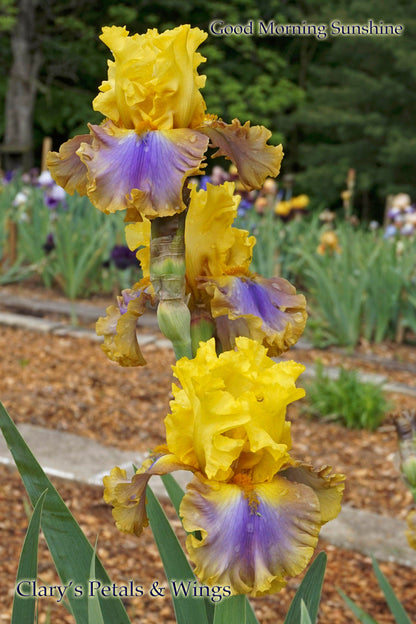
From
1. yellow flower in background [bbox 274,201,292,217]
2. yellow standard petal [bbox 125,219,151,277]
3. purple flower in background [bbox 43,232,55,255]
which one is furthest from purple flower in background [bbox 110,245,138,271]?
yellow standard petal [bbox 125,219,151,277]

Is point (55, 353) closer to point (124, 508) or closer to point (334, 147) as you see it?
point (124, 508)

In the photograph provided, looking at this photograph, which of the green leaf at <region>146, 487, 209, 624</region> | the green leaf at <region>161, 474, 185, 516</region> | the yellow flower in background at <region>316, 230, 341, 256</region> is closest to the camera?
the green leaf at <region>146, 487, 209, 624</region>

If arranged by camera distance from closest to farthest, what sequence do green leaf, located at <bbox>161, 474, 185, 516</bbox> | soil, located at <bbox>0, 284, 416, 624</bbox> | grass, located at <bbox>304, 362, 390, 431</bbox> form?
green leaf, located at <bbox>161, 474, 185, 516</bbox>, soil, located at <bbox>0, 284, 416, 624</bbox>, grass, located at <bbox>304, 362, 390, 431</bbox>

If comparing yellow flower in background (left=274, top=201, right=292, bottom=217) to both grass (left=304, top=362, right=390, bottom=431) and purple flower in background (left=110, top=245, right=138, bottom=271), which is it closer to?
purple flower in background (left=110, top=245, right=138, bottom=271)

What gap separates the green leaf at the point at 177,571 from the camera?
36.5 inches

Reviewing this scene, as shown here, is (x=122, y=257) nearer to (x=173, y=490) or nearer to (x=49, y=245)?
(x=49, y=245)

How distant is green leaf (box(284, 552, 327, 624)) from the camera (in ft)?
3.21

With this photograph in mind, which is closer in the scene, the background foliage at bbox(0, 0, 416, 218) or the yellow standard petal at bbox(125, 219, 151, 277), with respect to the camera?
the yellow standard petal at bbox(125, 219, 151, 277)

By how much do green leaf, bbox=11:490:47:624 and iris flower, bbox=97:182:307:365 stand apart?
0.22 m

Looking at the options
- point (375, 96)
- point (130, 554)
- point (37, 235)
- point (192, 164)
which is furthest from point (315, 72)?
point (192, 164)

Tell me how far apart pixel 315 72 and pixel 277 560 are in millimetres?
15001

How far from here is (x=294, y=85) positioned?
14.4 meters

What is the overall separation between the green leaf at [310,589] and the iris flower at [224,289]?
0.28 meters

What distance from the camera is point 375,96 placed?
14.1 meters
